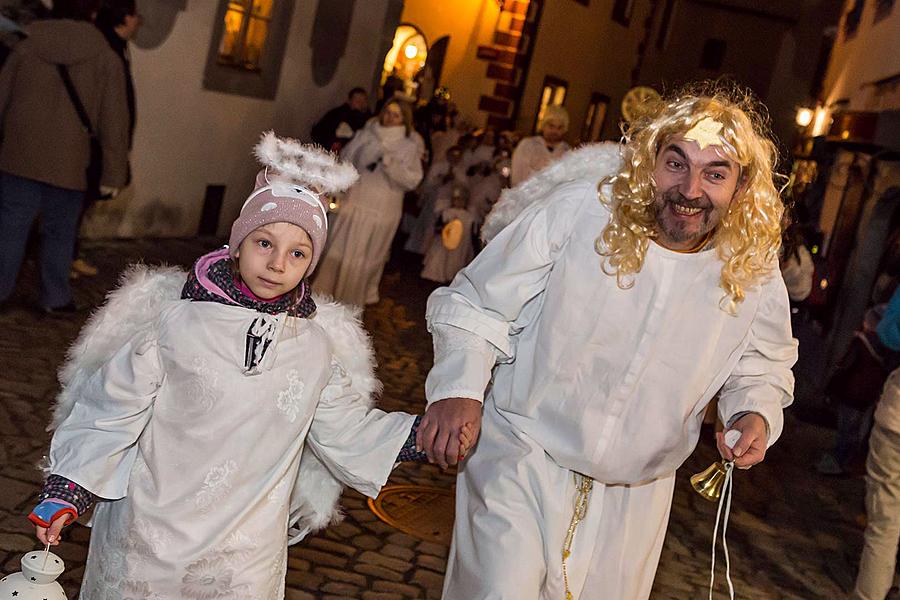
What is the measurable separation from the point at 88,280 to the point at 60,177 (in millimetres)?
1802

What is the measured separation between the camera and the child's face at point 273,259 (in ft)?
12.1

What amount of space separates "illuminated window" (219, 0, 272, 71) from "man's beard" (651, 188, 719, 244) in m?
10.9

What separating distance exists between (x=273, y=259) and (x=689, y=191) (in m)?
1.29

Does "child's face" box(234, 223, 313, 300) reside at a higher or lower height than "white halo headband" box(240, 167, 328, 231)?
lower

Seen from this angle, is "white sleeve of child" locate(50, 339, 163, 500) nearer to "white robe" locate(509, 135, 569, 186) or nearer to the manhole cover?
the manhole cover

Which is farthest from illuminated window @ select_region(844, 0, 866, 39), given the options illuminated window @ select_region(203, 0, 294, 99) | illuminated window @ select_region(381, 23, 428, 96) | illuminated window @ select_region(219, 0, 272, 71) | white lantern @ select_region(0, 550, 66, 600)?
white lantern @ select_region(0, 550, 66, 600)

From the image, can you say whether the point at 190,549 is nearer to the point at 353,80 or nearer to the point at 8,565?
the point at 8,565

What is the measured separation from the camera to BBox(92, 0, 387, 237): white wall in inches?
520

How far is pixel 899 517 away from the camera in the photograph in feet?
20.3

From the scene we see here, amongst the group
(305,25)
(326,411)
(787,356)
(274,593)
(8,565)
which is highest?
(305,25)

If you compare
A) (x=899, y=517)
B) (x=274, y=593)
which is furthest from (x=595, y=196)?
(x=899, y=517)

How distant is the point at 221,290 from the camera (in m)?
3.72

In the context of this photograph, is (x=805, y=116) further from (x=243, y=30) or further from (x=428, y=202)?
(x=243, y=30)

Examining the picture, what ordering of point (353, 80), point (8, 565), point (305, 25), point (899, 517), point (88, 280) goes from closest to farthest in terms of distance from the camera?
1. point (8, 565)
2. point (899, 517)
3. point (88, 280)
4. point (305, 25)
5. point (353, 80)
